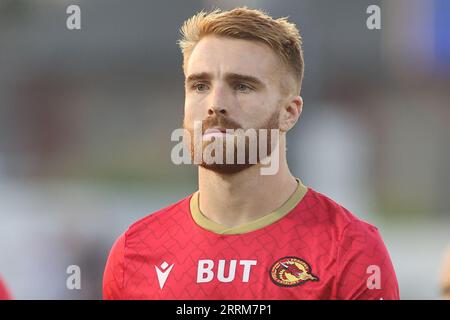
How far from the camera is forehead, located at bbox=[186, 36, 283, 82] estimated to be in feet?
12.1

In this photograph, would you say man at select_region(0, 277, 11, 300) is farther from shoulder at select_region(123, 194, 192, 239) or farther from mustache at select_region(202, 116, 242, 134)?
A: mustache at select_region(202, 116, 242, 134)

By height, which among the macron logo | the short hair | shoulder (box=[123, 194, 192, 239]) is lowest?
the macron logo

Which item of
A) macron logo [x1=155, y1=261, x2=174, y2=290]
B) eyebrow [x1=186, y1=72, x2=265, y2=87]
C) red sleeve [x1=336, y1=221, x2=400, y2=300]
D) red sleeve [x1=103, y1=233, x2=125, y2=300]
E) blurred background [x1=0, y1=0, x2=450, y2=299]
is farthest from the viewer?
blurred background [x1=0, y1=0, x2=450, y2=299]

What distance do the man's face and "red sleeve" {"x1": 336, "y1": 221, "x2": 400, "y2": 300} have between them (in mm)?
626

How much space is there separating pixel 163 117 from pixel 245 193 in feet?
20.4

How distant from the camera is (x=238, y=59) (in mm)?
3699

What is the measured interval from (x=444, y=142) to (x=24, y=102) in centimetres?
609

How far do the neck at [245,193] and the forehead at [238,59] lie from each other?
431 millimetres

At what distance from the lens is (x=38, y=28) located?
10828 millimetres

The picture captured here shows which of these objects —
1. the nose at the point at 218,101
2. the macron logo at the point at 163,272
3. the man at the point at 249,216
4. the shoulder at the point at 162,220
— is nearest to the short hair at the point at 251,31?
the man at the point at 249,216

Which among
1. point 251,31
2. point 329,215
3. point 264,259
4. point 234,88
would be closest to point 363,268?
point 329,215

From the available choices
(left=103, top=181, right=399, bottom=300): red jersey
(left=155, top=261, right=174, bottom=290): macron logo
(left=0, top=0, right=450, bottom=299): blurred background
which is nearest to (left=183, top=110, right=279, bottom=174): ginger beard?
(left=103, top=181, right=399, bottom=300): red jersey

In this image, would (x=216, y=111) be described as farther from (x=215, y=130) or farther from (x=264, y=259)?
(x=264, y=259)

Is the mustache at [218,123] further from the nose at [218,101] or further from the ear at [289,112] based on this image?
the ear at [289,112]
